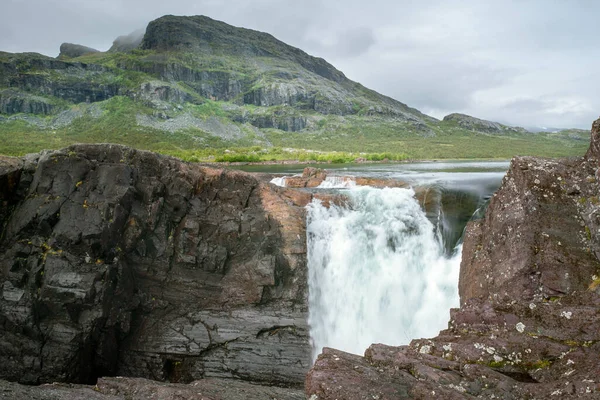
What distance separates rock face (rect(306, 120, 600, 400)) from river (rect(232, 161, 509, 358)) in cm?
374

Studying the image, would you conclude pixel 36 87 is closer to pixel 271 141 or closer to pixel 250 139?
pixel 250 139

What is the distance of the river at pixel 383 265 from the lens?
1775cm

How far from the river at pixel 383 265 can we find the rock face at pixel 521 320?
3745 mm

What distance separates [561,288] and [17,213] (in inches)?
866

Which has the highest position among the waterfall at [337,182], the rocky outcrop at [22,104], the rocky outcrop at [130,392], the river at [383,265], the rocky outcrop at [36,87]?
the rocky outcrop at [36,87]

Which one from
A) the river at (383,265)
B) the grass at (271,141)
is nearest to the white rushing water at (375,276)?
the river at (383,265)

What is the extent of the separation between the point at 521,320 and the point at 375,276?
10.5m

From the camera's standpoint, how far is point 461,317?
9641 millimetres

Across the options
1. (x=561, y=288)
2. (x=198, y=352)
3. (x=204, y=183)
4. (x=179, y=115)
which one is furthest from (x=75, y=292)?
(x=179, y=115)

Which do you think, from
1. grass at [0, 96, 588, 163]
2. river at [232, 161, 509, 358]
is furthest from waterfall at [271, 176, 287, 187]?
grass at [0, 96, 588, 163]

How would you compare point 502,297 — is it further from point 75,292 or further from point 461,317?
point 75,292

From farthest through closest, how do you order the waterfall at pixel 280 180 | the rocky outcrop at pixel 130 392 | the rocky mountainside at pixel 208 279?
1. the waterfall at pixel 280 180
2. the rocky outcrop at pixel 130 392
3. the rocky mountainside at pixel 208 279

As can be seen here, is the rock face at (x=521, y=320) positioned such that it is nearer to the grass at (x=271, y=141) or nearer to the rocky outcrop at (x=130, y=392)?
the rocky outcrop at (x=130, y=392)

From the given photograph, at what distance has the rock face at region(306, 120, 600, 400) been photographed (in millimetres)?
6848
